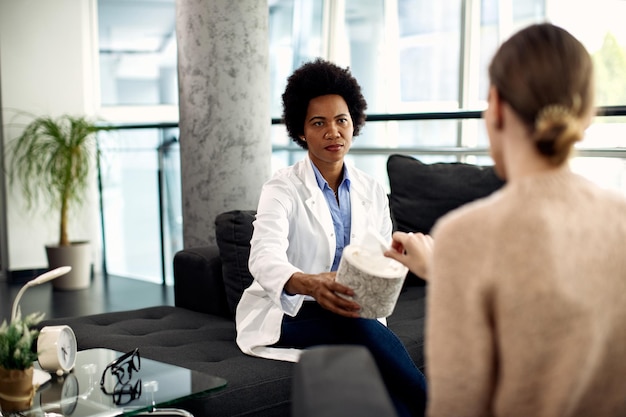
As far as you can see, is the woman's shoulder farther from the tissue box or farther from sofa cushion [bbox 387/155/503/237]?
sofa cushion [bbox 387/155/503/237]

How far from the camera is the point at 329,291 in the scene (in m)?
2.21

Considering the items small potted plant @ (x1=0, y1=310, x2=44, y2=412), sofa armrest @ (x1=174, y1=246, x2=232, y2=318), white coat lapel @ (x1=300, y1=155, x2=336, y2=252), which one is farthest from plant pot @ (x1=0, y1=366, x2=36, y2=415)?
sofa armrest @ (x1=174, y1=246, x2=232, y2=318)

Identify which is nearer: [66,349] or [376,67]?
[66,349]

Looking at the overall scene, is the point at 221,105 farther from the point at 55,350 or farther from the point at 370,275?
the point at 370,275

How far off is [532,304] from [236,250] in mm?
2134

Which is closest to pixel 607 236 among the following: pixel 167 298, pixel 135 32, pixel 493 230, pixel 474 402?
pixel 493 230

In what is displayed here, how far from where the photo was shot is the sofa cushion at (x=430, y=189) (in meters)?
3.49

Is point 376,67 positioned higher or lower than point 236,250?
higher

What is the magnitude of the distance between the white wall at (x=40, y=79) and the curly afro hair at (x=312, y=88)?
13.5 feet

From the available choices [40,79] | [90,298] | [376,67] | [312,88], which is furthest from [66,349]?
[376,67]

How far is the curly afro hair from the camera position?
9.43 feet

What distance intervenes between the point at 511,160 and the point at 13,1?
19.9 feet

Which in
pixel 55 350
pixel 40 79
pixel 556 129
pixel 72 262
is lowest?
pixel 72 262

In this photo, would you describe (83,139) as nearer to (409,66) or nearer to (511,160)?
(409,66)
